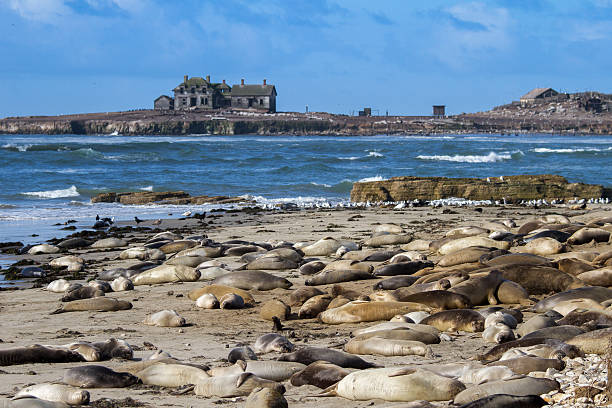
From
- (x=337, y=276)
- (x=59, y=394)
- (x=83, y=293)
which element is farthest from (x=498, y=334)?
(x=83, y=293)

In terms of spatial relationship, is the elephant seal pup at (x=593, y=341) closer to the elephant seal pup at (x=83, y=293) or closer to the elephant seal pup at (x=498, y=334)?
the elephant seal pup at (x=498, y=334)

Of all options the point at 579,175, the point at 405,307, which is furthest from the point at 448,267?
the point at 579,175

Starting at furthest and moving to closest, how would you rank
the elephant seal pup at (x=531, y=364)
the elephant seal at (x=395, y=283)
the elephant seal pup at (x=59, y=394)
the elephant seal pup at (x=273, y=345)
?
1. the elephant seal at (x=395, y=283)
2. the elephant seal pup at (x=273, y=345)
3. the elephant seal pup at (x=531, y=364)
4. the elephant seal pup at (x=59, y=394)

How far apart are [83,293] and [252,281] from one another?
1.91m

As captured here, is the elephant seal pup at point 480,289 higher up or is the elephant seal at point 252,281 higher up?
the elephant seal pup at point 480,289

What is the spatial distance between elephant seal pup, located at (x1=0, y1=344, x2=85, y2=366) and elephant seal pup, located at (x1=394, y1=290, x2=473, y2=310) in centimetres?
310

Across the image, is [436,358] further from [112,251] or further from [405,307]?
[112,251]

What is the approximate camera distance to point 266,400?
3.80 meters

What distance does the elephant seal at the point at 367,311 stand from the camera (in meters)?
6.50

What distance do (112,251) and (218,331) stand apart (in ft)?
21.1

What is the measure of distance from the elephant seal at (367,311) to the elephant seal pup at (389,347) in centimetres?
121

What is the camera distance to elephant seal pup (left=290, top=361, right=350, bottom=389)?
4.38 meters

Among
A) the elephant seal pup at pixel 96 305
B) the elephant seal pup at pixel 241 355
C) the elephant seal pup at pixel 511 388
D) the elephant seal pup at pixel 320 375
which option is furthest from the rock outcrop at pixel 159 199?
the elephant seal pup at pixel 511 388

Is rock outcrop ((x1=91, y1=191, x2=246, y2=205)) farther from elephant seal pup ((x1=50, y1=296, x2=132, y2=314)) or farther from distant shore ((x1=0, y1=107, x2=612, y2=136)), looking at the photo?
distant shore ((x1=0, y1=107, x2=612, y2=136))
